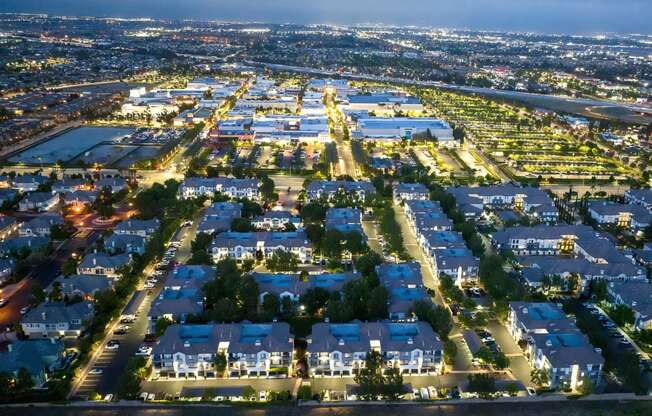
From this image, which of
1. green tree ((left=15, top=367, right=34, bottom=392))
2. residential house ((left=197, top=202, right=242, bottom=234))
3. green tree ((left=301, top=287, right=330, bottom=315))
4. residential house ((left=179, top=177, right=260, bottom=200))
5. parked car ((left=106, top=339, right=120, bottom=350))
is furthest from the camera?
residential house ((left=179, top=177, right=260, bottom=200))

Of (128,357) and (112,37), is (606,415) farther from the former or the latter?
(112,37)

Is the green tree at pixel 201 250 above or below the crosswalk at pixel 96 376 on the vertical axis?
above

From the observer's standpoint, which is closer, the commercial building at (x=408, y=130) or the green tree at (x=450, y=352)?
the green tree at (x=450, y=352)

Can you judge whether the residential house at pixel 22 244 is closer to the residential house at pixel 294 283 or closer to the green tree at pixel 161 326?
the green tree at pixel 161 326

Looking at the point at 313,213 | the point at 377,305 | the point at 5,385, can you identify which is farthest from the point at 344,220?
the point at 5,385

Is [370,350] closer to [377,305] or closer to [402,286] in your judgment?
[377,305]

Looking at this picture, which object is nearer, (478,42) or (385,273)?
(385,273)

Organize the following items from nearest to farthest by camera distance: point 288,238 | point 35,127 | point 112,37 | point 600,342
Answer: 1. point 600,342
2. point 288,238
3. point 35,127
4. point 112,37

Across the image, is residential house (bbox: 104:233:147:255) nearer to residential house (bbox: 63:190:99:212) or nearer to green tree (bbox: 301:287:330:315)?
residential house (bbox: 63:190:99:212)

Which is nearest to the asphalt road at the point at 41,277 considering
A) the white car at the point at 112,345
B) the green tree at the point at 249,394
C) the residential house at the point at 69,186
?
the white car at the point at 112,345

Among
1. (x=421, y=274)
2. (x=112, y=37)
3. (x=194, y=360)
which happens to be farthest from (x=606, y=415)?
(x=112, y=37)

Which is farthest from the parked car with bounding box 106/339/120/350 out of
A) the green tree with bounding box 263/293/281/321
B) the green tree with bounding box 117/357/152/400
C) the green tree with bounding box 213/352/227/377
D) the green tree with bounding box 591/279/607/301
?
the green tree with bounding box 591/279/607/301
